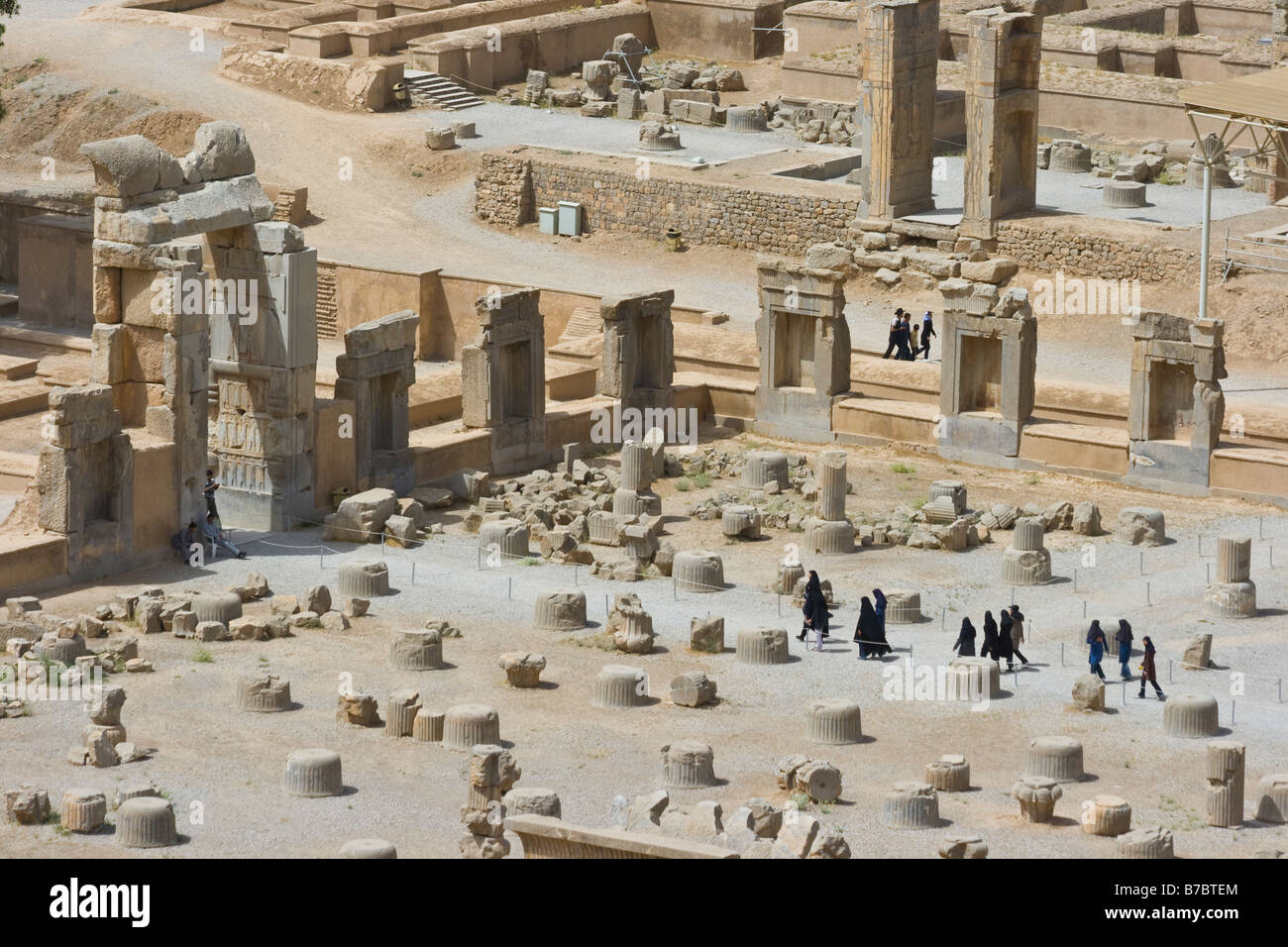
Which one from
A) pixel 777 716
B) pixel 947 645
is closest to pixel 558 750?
pixel 777 716

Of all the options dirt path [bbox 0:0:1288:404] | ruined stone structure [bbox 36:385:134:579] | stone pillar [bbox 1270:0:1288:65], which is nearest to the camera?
ruined stone structure [bbox 36:385:134:579]

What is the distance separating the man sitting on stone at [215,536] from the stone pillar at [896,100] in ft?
58.6

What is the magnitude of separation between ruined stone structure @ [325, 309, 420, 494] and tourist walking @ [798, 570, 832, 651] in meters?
7.79

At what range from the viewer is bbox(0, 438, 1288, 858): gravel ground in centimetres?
2573

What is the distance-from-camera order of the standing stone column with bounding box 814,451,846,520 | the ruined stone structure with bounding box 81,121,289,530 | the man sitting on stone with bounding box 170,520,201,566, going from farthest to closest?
the standing stone column with bounding box 814,451,846,520 < the man sitting on stone with bounding box 170,520,201,566 < the ruined stone structure with bounding box 81,121,289,530

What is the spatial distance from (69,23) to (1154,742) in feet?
131

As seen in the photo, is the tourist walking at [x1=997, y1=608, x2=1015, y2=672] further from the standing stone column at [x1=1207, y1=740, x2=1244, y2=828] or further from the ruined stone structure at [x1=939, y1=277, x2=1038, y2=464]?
the ruined stone structure at [x1=939, y1=277, x2=1038, y2=464]

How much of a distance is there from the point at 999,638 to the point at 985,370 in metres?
9.90

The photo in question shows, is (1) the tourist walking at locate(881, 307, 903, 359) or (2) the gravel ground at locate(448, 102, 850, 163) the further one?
(2) the gravel ground at locate(448, 102, 850, 163)

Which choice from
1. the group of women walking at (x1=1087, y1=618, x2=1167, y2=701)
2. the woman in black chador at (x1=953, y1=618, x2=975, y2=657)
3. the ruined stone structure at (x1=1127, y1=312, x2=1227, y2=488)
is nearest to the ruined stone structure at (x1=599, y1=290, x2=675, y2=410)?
the ruined stone structure at (x1=1127, y1=312, x2=1227, y2=488)

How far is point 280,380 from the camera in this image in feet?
117
